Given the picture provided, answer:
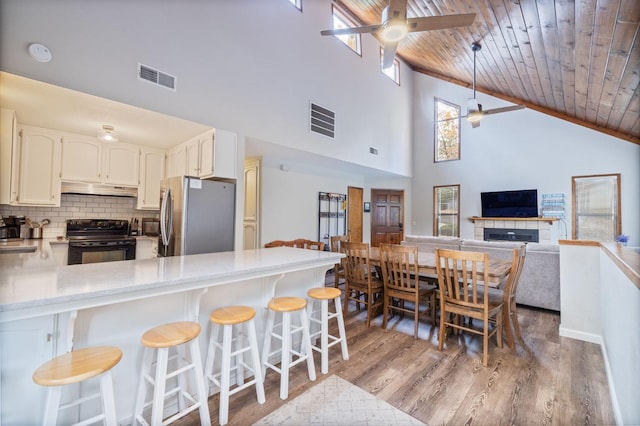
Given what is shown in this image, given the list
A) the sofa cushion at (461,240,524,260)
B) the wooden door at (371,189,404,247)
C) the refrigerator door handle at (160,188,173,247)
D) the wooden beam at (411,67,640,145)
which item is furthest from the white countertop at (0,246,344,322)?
the wooden beam at (411,67,640,145)

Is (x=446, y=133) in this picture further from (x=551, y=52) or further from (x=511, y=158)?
(x=551, y=52)

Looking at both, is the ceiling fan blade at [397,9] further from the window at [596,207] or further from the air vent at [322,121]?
the window at [596,207]

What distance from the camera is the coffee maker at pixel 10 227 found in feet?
9.93

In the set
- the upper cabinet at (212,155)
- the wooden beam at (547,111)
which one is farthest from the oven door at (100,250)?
the wooden beam at (547,111)

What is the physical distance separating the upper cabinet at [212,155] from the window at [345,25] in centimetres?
339

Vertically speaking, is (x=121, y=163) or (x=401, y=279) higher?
(x=121, y=163)

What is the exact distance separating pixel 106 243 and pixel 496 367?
439 centimetres

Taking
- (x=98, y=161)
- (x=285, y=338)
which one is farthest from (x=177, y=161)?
(x=285, y=338)

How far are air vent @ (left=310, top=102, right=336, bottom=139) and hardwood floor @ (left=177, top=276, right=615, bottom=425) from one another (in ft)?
10.4

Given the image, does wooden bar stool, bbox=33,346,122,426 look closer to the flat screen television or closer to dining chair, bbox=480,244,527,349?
dining chair, bbox=480,244,527,349

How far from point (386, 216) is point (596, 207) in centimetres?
431

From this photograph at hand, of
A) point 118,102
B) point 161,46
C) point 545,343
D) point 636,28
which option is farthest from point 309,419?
point 636,28

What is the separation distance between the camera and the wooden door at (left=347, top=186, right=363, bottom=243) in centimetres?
710

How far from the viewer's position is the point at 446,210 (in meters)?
7.49
